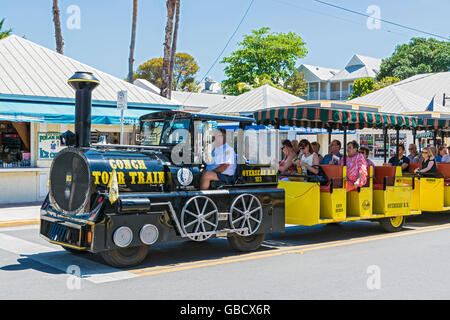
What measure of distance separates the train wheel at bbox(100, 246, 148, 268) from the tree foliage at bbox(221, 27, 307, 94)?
45.4 metres

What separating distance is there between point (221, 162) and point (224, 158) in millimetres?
77

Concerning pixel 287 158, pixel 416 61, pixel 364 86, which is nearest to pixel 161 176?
pixel 287 158

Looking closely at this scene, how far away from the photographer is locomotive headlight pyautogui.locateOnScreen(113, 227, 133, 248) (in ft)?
21.7

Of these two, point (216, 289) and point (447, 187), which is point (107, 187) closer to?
point (216, 289)

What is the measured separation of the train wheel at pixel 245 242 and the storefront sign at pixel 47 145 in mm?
8368

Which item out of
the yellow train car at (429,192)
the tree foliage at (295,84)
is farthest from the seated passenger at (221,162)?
the tree foliage at (295,84)

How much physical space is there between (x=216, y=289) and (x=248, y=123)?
10.5ft

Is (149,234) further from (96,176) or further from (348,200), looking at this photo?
(348,200)

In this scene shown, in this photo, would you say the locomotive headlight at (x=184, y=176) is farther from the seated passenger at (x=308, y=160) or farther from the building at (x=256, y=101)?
the building at (x=256, y=101)

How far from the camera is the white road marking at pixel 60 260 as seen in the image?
660cm

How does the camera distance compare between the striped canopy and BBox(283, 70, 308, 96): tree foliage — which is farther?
BBox(283, 70, 308, 96): tree foliage

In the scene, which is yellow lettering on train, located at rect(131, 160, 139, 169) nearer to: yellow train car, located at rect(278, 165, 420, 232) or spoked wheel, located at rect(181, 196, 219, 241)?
spoked wheel, located at rect(181, 196, 219, 241)

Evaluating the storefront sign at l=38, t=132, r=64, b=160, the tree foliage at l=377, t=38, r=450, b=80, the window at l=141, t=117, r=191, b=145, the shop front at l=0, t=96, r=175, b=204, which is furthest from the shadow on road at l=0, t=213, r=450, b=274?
the tree foliage at l=377, t=38, r=450, b=80

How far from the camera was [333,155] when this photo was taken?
10688mm
